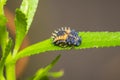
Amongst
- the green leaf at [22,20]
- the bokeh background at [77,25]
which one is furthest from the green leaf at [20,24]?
the bokeh background at [77,25]

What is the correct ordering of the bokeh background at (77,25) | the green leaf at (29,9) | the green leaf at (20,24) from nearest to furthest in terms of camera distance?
1. the green leaf at (20,24)
2. the green leaf at (29,9)
3. the bokeh background at (77,25)

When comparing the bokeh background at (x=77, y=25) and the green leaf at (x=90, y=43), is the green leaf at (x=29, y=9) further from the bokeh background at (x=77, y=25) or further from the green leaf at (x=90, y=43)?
the bokeh background at (x=77, y=25)

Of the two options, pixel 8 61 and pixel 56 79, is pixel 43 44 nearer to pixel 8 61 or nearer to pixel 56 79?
pixel 8 61

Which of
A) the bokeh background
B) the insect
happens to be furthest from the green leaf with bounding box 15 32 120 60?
the bokeh background

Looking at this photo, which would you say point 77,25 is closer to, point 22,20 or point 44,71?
point 44,71

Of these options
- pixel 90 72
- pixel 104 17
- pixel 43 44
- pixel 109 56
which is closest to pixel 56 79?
pixel 90 72

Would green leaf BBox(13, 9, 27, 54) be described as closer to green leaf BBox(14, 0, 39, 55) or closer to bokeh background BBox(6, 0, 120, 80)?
green leaf BBox(14, 0, 39, 55)

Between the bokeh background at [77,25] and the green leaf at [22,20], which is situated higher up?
the green leaf at [22,20]
